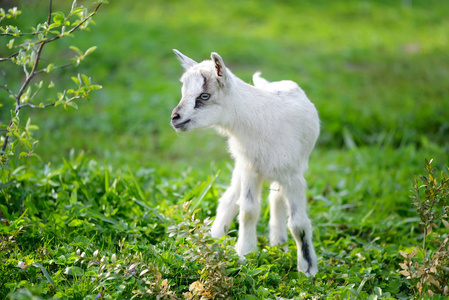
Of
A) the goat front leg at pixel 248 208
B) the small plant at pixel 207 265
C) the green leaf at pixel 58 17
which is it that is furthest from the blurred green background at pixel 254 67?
the small plant at pixel 207 265

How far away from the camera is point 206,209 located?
4.93 metres

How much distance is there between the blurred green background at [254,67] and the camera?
25.5 feet

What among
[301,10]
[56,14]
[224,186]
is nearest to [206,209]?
[224,186]

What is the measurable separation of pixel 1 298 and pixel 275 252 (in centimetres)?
214

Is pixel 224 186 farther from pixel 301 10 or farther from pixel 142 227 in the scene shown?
pixel 301 10

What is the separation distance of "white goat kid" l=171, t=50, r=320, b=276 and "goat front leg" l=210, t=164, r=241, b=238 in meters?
0.10

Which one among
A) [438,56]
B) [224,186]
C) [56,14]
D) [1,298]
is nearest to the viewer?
[1,298]

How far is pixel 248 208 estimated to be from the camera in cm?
414

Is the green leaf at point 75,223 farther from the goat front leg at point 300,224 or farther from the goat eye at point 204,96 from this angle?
the goat front leg at point 300,224

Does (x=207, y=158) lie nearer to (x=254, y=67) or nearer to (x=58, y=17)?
(x=254, y=67)

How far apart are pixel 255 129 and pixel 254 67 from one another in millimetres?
6062

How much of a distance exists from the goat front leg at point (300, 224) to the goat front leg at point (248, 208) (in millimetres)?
252

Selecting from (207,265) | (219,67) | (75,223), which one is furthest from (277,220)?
(75,223)

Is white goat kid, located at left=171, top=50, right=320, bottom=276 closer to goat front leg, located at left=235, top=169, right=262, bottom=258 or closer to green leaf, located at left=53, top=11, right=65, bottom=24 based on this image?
goat front leg, located at left=235, top=169, right=262, bottom=258
